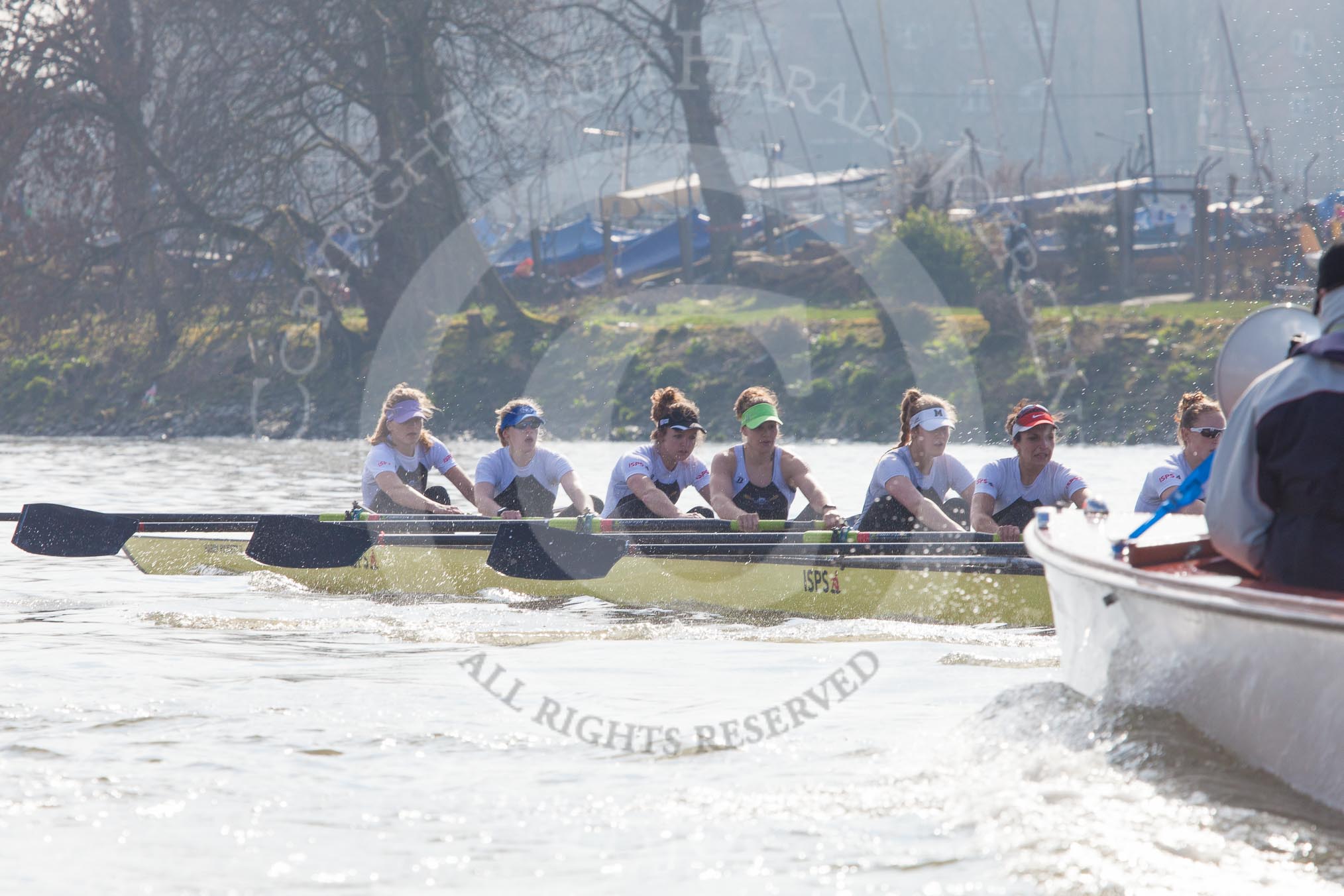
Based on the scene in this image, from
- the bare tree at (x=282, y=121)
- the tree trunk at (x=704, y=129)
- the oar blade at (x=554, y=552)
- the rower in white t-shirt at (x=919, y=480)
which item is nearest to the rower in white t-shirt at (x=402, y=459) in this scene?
the oar blade at (x=554, y=552)

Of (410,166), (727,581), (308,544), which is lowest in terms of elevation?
(727,581)

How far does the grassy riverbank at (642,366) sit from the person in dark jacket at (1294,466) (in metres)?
Result: 19.5

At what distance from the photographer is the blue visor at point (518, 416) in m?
10.5

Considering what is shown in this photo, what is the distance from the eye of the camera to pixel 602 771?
541 cm

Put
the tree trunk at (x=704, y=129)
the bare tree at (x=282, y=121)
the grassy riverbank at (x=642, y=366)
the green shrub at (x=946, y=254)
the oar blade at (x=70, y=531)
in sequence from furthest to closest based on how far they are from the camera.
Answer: the tree trunk at (x=704, y=129)
the green shrub at (x=946, y=254)
the bare tree at (x=282, y=121)
the grassy riverbank at (x=642, y=366)
the oar blade at (x=70, y=531)

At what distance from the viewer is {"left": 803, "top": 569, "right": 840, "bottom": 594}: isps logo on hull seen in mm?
8711

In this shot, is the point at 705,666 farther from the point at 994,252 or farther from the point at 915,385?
the point at 994,252

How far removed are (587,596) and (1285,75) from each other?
168 feet

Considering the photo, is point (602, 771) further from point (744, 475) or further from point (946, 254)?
point (946, 254)

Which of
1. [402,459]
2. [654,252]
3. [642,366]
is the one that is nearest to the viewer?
[402,459]

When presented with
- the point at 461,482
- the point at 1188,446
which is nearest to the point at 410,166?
the point at 461,482

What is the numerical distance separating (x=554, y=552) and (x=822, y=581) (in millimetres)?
1651

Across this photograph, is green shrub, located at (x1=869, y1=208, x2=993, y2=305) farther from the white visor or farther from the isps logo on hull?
the isps logo on hull

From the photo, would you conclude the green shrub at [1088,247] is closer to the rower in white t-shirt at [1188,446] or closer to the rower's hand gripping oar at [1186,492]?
the rower in white t-shirt at [1188,446]
